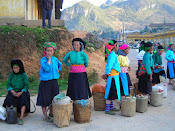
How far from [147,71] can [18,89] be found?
10.9 ft

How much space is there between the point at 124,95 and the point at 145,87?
792 mm

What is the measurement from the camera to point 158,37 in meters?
56.0

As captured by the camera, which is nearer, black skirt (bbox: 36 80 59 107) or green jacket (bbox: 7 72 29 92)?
black skirt (bbox: 36 80 59 107)

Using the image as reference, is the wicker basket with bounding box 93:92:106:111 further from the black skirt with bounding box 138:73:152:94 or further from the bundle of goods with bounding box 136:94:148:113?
the black skirt with bounding box 138:73:152:94

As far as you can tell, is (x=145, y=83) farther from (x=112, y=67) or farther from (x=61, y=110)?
(x=61, y=110)

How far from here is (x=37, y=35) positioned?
9.84 metres

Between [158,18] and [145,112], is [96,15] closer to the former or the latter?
[158,18]

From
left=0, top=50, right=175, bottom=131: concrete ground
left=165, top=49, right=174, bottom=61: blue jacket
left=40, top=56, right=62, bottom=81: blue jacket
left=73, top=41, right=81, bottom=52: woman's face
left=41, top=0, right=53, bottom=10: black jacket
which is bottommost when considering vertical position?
left=0, top=50, right=175, bottom=131: concrete ground

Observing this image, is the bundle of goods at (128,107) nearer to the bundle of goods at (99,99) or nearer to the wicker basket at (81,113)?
the bundle of goods at (99,99)

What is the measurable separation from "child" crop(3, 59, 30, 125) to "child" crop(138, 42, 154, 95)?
3124 millimetres

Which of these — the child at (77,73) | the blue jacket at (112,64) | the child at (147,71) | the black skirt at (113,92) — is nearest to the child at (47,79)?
the child at (77,73)

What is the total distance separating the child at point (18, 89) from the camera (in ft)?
16.2

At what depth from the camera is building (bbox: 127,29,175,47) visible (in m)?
46.5

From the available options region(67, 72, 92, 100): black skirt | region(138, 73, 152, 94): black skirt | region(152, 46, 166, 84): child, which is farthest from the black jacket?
region(138, 73, 152, 94): black skirt
